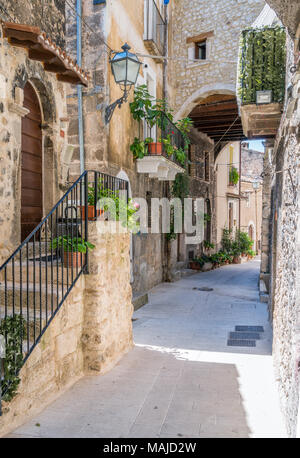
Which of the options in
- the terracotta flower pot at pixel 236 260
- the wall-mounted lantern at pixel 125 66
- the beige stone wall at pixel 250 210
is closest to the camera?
the wall-mounted lantern at pixel 125 66

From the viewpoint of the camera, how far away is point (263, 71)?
5395 millimetres

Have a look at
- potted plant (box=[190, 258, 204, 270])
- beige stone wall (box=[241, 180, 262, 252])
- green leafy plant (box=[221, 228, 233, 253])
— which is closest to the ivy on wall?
potted plant (box=[190, 258, 204, 270])

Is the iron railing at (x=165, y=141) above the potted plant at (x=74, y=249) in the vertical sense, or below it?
above

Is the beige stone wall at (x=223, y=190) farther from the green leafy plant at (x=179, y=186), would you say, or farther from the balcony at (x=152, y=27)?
the balcony at (x=152, y=27)

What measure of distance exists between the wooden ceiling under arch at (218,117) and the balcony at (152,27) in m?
2.81

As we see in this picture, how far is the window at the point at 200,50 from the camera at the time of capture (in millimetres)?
12452

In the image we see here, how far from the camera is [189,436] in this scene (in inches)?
120

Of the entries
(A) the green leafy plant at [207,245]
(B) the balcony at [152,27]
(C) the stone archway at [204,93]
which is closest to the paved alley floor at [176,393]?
(B) the balcony at [152,27]

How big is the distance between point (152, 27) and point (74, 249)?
797 centimetres

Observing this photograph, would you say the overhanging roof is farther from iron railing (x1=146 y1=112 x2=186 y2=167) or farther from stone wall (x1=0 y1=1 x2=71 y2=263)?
iron railing (x1=146 y1=112 x2=186 y2=167)

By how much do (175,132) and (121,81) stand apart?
4185 millimetres

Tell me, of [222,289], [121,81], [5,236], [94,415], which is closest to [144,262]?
[222,289]

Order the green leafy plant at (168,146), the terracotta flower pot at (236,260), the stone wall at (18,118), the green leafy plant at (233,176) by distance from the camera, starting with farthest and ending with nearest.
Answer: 1. the green leafy plant at (233,176)
2. the terracotta flower pot at (236,260)
3. the green leafy plant at (168,146)
4. the stone wall at (18,118)

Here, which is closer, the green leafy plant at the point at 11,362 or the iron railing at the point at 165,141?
the green leafy plant at the point at 11,362
